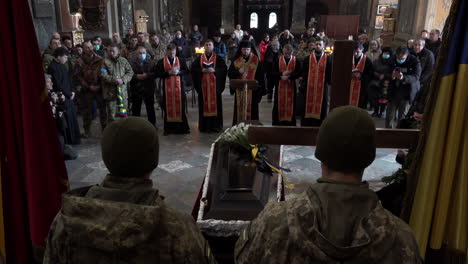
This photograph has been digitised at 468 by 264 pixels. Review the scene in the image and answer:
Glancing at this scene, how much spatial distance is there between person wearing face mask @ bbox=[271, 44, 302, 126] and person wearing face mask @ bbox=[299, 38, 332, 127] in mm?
218

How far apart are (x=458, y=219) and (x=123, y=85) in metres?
6.58

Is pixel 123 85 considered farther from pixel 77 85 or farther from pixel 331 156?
pixel 331 156

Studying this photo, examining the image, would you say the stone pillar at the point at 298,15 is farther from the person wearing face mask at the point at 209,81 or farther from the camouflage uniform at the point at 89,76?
the camouflage uniform at the point at 89,76

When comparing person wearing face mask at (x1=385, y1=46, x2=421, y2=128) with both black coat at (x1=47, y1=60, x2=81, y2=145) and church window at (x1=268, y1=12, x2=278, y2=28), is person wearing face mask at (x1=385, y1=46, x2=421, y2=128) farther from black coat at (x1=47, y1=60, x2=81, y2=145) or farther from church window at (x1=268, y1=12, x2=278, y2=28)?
church window at (x1=268, y1=12, x2=278, y2=28)

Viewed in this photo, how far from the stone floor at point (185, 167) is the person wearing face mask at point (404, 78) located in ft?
4.35

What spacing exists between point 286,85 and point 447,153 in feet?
20.2

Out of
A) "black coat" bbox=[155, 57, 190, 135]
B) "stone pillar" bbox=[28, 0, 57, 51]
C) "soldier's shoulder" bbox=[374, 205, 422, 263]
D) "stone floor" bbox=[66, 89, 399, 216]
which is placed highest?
"stone pillar" bbox=[28, 0, 57, 51]

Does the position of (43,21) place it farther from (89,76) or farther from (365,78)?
(365,78)

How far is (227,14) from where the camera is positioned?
889 inches

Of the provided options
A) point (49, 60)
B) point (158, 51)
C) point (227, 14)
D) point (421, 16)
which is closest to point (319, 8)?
point (227, 14)

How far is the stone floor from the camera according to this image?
5734mm

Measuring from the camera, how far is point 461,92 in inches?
87.8

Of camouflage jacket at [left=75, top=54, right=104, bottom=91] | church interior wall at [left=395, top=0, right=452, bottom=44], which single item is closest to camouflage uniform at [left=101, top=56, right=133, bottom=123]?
camouflage jacket at [left=75, top=54, right=104, bottom=91]

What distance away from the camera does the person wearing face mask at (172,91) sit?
8164 mm
